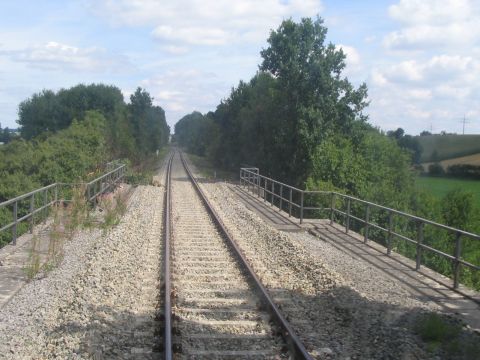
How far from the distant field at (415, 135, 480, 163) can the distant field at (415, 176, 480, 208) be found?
177 centimetres

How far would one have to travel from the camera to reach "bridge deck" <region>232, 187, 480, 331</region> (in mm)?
9398

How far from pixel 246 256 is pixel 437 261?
67.0 feet

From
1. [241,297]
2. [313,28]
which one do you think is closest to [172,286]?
[241,297]

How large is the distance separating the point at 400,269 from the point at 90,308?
20.9 ft

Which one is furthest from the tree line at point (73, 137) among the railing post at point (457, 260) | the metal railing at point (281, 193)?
the railing post at point (457, 260)

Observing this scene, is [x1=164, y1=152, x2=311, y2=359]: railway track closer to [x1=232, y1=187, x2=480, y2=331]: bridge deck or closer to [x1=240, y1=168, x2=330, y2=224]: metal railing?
[x1=232, y1=187, x2=480, y2=331]: bridge deck

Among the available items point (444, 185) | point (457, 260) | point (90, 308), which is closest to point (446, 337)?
point (457, 260)

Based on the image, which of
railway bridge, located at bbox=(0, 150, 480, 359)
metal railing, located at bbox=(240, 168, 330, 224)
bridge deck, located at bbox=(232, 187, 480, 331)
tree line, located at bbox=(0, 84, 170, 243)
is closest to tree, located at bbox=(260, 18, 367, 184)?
metal railing, located at bbox=(240, 168, 330, 224)

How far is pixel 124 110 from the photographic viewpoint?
80.4m

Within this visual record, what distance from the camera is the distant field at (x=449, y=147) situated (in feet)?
110

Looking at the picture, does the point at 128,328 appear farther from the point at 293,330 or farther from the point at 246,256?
the point at 246,256

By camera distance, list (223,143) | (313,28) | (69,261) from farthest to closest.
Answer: (223,143)
(313,28)
(69,261)

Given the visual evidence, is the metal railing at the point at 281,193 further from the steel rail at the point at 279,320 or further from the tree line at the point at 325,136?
the steel rail at the point at 279,320

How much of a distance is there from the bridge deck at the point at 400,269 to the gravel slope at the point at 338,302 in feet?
0.97
